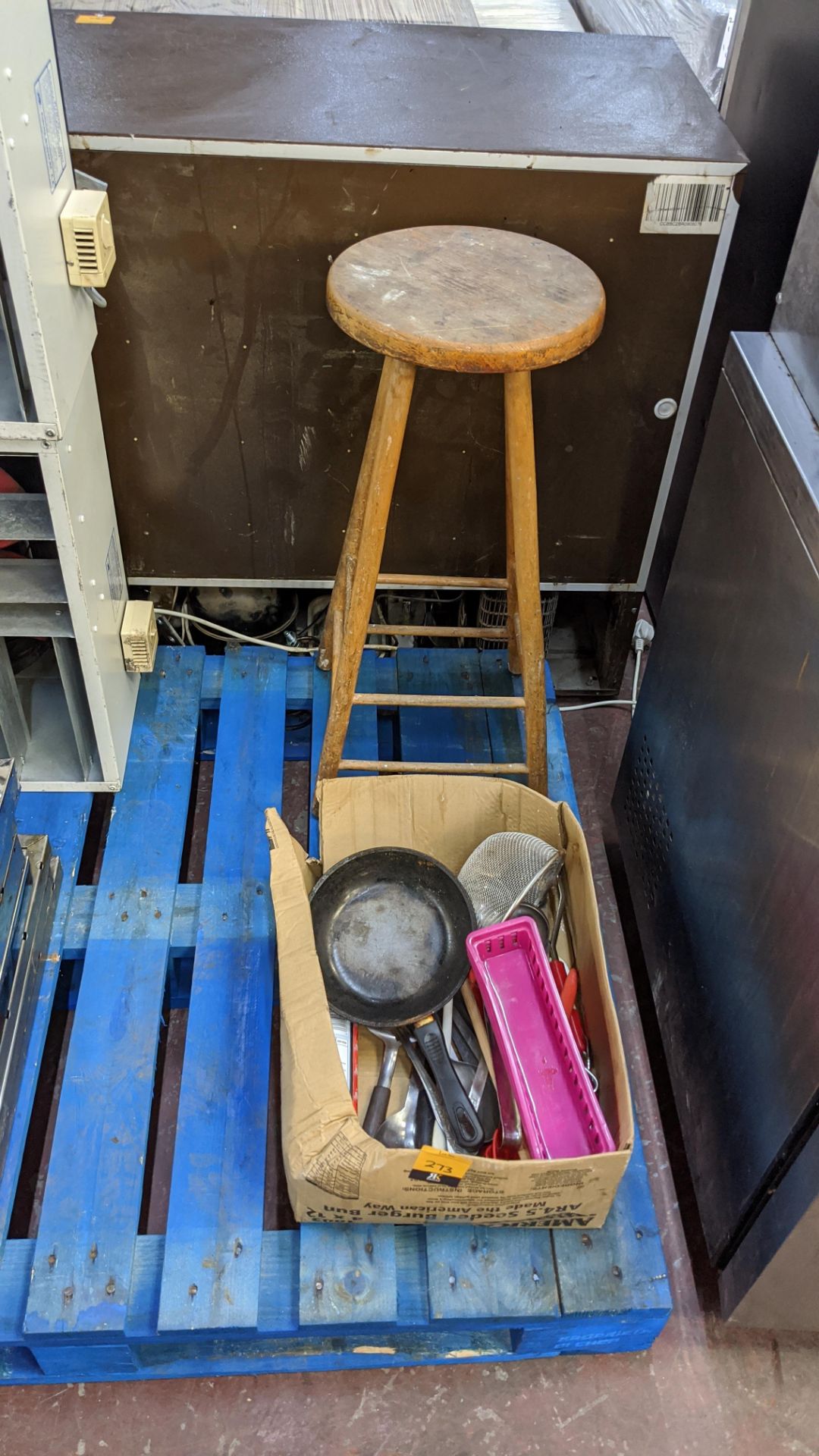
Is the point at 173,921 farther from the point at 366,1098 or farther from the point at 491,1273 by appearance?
the point at 491,1273

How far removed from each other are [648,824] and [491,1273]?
0.90 meters

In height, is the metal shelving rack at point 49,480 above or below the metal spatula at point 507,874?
above

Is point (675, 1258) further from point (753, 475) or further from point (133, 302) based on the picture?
point (133, 302)

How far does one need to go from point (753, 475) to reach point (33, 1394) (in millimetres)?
1809

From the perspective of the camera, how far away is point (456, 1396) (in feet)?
5.54

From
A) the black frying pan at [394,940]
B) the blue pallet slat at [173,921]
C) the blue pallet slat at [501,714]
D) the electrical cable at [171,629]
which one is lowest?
the electrical cable at [171,629]

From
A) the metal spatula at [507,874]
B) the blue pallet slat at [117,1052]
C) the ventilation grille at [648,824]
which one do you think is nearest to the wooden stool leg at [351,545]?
the blue pallet slat at [117,1052]

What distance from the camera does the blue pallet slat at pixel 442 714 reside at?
7.91ft

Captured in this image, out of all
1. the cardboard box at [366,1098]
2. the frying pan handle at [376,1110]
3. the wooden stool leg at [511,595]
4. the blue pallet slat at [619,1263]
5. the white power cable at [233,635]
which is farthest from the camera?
the white power cable at [233,635]

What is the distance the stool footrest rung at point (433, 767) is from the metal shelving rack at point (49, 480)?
0.49 meters

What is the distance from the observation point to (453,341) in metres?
1.62

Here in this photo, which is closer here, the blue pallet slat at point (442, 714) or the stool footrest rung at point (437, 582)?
the stool footrest rung at point (437, 582)

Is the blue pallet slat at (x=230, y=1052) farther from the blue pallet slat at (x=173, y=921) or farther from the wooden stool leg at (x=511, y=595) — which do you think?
the wooden stool leg at (x=511, y=595)

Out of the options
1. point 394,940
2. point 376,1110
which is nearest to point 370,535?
point 394,940
